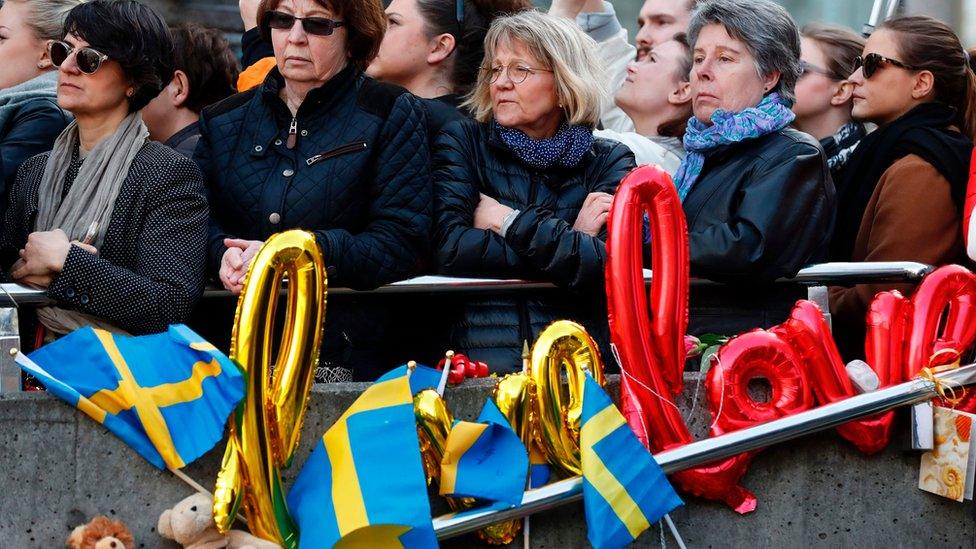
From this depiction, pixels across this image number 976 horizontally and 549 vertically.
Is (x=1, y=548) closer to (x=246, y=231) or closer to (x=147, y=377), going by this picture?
(x=147, y=377)

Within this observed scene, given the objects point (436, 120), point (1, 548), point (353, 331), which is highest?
point (436, 120)

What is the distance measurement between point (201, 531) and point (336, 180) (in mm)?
1274

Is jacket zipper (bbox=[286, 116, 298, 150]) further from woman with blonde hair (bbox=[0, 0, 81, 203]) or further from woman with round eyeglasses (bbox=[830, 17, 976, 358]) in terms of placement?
woman with round eyeglasses (bbox=[830, 17, 976, 358])

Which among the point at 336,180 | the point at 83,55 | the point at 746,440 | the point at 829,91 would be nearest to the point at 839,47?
the point at 829,91

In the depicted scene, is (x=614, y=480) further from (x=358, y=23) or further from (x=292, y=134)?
(x=358, y=23)

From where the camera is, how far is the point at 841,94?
23.2 feet

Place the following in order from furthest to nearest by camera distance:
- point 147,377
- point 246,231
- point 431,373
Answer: point 246,231, point 431,373, point 147,377

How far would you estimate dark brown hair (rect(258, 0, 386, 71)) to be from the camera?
554 cm

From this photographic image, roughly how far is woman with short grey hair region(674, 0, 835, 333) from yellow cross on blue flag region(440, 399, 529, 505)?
93cm

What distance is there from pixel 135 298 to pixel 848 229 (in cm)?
280

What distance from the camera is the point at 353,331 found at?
212 inches

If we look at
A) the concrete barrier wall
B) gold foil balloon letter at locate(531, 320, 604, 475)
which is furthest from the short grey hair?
gold foil balloon letter at locate(531, 320, 604, 475)

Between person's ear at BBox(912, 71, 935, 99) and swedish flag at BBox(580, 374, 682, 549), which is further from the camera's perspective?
person's ear at BBox(912, 71, 935, 99)

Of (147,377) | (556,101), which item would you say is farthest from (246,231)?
(556,101)
